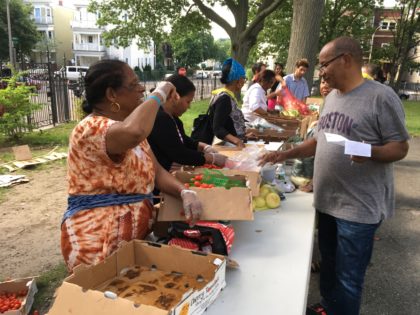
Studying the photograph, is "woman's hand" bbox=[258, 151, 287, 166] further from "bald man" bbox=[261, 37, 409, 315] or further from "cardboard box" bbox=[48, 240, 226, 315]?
"cardboard box" bbox=[48, 240, 226, 315]

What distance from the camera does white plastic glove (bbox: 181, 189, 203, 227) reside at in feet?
5.89

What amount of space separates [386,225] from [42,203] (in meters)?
4.63

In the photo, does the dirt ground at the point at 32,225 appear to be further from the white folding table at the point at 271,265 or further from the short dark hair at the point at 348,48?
the short dark hair at the point at 348,48

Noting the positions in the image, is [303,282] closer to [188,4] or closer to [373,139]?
[373,139]

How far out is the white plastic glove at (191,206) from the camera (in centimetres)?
179

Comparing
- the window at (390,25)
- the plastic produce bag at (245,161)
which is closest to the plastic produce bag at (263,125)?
the plastic produce bag at (245,161)

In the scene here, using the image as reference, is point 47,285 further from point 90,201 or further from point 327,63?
point 327,63

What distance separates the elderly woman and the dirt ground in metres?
2.19

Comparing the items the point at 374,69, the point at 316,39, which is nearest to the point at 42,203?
the point at 374,69

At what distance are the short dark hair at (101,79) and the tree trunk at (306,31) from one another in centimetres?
632

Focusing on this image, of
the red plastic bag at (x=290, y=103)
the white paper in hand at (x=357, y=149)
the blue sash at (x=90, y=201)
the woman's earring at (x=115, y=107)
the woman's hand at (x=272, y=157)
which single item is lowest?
the woman's hand at (x=272, y=157)

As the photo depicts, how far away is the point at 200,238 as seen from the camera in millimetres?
1722

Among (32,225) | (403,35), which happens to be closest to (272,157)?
(32,225)

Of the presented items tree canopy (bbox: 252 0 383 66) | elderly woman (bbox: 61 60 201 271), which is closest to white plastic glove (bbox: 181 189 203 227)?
elderly woman (bbox: 61 60 201 271)
